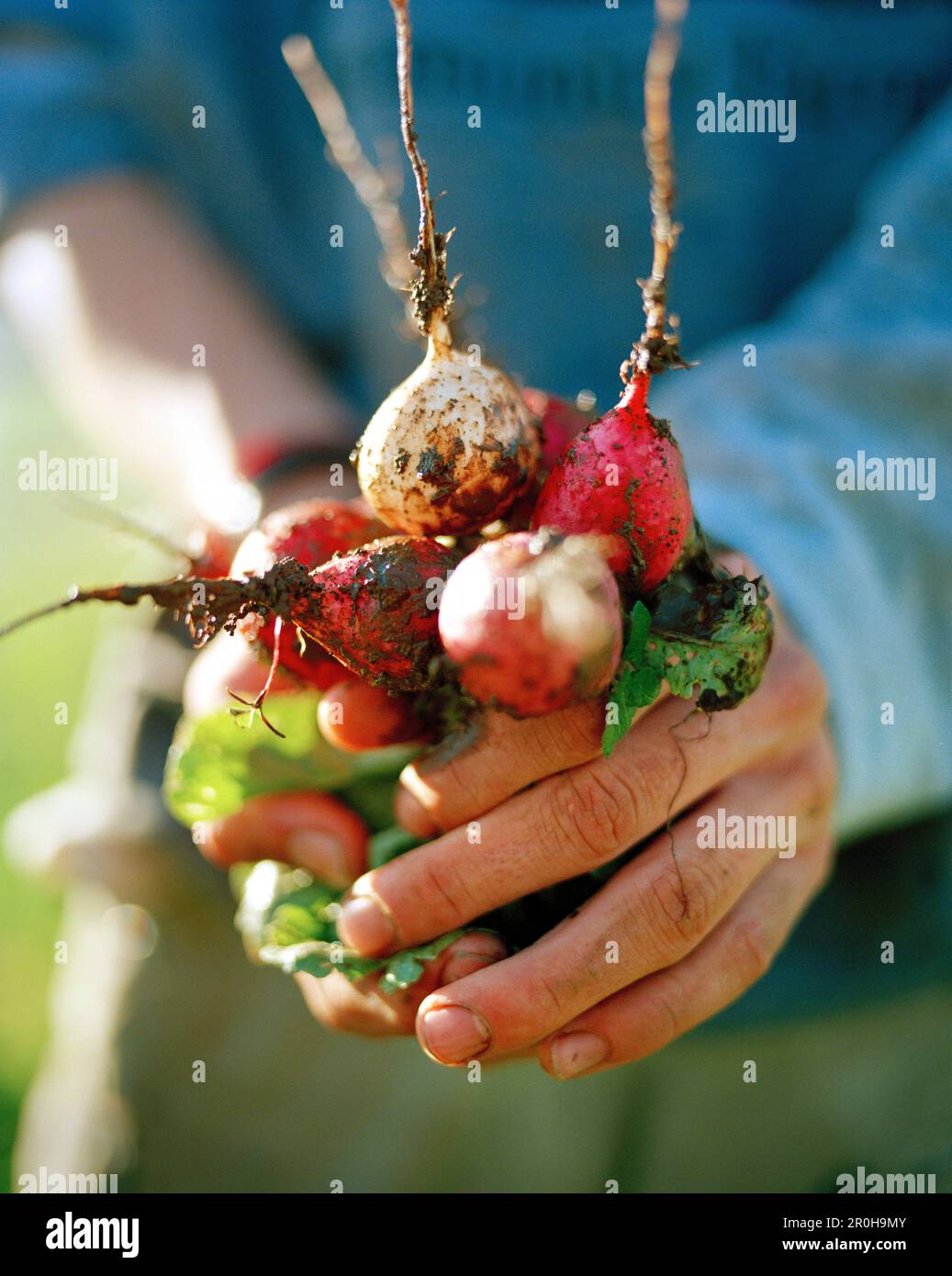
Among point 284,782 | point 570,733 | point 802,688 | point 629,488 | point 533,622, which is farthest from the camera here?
point 284,782

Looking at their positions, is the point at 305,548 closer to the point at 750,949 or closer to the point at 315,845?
the point at 315,845

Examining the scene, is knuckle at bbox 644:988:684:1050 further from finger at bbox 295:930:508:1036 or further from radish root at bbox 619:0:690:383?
radish root at bbox 619:0:690:383

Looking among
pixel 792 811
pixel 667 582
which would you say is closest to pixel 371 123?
pixel 667 582

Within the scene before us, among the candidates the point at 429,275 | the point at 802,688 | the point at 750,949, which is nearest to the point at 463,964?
the point at 750,949

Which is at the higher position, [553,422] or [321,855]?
[553,422]

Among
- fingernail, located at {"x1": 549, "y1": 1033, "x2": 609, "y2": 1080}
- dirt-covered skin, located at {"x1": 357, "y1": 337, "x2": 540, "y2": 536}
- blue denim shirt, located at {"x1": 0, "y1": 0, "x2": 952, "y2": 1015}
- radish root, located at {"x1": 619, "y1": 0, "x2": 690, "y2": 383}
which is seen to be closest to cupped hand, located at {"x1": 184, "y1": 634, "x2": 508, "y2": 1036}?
fingernail, located at {"x1": 549, "y1": 1033, "x2": 609, "y2": 1080}

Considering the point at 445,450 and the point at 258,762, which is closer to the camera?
the point at 445,450

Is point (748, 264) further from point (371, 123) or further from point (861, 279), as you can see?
point (371, 123)
